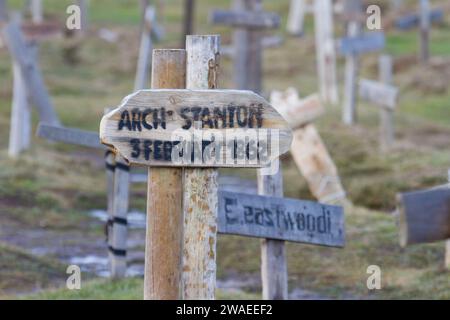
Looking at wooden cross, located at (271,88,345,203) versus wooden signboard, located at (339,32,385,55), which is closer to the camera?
wooden cross, located at (271,88,345,203)

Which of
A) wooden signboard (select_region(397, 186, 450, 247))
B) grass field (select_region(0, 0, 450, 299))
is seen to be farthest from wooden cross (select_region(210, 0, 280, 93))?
wooden signboard (select_region(397, 186, 450, 247))

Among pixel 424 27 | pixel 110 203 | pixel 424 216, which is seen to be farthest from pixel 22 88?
pixel 424 27

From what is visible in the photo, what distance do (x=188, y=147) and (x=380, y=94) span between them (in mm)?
9596

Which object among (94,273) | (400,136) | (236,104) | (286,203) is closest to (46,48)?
(400,136)

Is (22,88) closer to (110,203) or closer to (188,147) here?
(110,203)

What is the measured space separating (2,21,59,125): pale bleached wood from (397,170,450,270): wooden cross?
1032cm

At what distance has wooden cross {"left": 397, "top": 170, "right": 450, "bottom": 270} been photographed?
3912 millimetres

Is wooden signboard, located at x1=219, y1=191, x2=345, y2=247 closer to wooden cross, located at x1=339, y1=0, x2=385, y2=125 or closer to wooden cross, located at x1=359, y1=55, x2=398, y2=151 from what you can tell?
wooden cross, located at x1=359, y1=55, x2=398, y2=151

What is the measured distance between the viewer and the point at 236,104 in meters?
4.75

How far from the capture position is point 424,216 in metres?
3.93

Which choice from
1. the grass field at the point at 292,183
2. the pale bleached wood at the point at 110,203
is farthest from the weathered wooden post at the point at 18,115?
the pale bleached wood at the point at 110,203

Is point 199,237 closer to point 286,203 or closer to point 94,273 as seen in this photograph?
point 286,203

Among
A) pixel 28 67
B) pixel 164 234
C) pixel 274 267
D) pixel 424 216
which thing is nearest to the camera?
pixel 424 216
